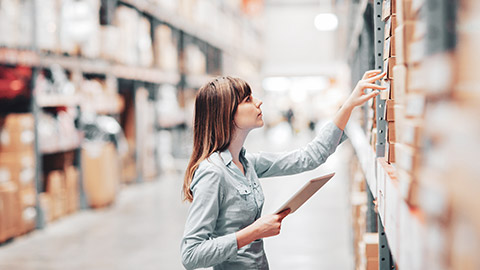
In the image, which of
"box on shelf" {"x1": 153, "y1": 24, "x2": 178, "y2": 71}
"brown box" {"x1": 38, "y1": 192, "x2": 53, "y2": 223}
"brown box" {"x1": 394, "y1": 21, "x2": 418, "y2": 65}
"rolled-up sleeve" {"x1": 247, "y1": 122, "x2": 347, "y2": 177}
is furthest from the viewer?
"box on shelf" {"x1": 153, "y1": 24, "x2": 178, "y2": 71}

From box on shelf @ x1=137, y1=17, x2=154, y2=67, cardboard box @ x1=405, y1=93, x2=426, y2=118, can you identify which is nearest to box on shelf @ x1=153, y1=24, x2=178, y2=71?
box on shelf @ x1=137, y1=17, x2=154, y2=67

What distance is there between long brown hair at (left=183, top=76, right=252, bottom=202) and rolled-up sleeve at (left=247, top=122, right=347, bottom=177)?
1.07 feet

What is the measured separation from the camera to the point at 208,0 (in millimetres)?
13945

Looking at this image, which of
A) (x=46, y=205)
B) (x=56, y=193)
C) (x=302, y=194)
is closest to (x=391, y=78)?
(x=302, y=194)

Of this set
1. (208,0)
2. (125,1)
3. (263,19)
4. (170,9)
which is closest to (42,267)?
(125,1)

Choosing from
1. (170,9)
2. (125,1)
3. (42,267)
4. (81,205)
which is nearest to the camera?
(42,267)

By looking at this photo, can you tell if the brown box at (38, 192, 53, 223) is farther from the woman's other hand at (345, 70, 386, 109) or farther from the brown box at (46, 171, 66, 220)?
the woman's other hand at (345, 70, 386, 109)

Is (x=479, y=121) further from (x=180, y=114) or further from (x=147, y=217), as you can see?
(x=180, y=114)

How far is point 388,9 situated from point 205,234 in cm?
89

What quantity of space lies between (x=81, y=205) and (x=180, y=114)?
5.11 m

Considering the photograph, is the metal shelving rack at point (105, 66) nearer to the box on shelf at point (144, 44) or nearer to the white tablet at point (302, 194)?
the box on shelf at point (144, 44)

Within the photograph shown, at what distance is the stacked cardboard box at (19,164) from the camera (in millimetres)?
5699

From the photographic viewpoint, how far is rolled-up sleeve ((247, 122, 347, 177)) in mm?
2199

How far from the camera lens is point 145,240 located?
224 inches
